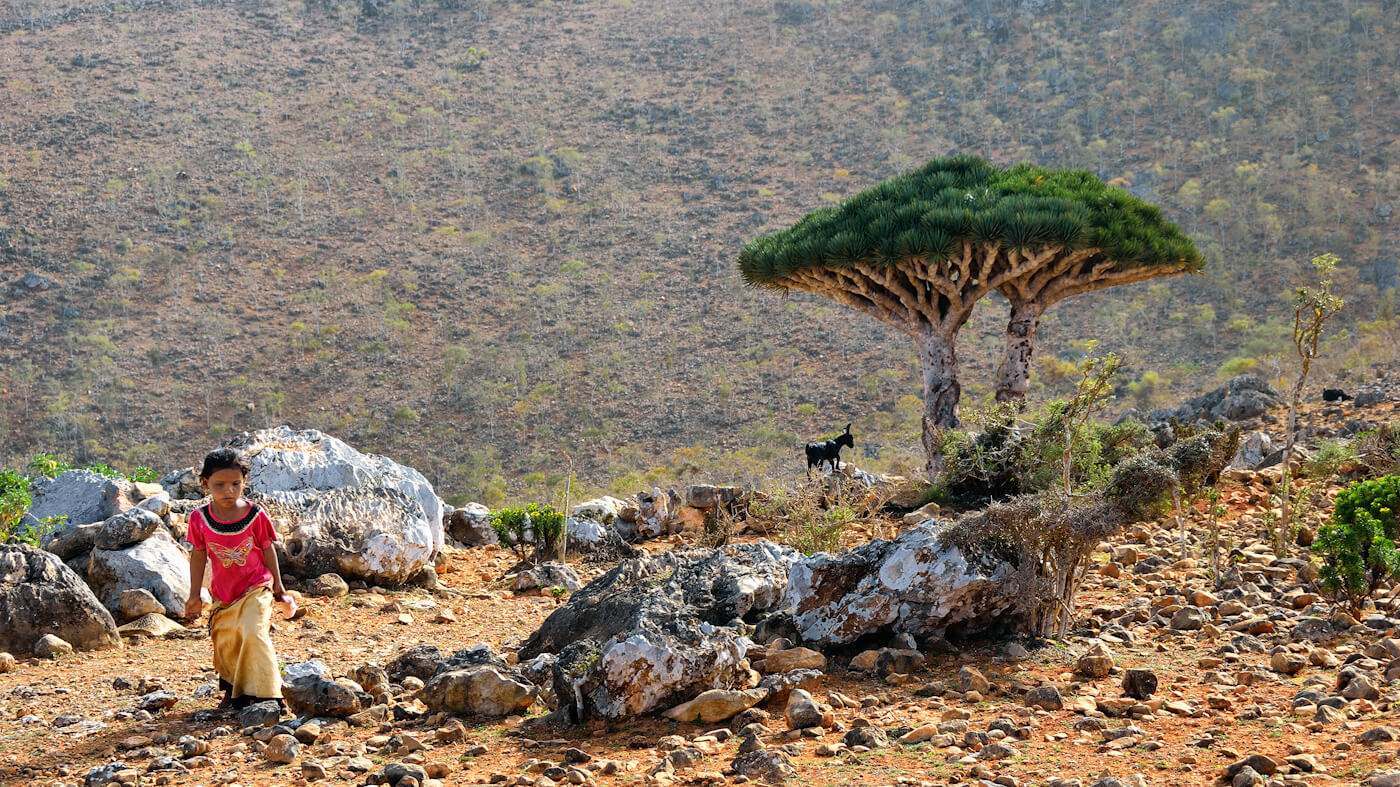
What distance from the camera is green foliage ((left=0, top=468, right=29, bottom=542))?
7480 millimetres

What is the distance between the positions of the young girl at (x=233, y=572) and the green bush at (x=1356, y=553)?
4.59m

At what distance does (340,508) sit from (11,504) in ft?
6.80

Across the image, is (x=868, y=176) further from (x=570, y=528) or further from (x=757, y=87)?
(x=570, y=528)

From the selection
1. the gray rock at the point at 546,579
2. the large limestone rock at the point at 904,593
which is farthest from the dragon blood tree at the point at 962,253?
the large limestone rock at the point at 904,593

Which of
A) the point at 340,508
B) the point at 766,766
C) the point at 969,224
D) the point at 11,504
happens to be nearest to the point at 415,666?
the point at 766,766

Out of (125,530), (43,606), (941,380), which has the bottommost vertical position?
(43,606)

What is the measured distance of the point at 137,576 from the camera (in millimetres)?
6797

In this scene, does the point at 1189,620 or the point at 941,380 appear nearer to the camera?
the point at 1189,620

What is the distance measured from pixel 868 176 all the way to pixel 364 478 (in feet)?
82.9

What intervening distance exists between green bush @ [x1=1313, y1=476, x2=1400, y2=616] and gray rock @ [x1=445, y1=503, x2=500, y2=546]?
279 inches

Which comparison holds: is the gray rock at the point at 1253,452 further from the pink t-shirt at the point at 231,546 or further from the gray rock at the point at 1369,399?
the pink t-shirt at the point at 231,546

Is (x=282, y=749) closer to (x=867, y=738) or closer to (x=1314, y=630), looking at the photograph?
(x=867, y=738)

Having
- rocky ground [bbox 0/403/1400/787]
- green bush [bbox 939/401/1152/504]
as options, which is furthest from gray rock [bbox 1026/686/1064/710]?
green bush [bbox 939/401/1152/504]

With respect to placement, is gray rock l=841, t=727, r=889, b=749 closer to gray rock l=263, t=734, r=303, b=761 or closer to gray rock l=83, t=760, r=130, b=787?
gray rock l=263, t=734, r=303, b=761
